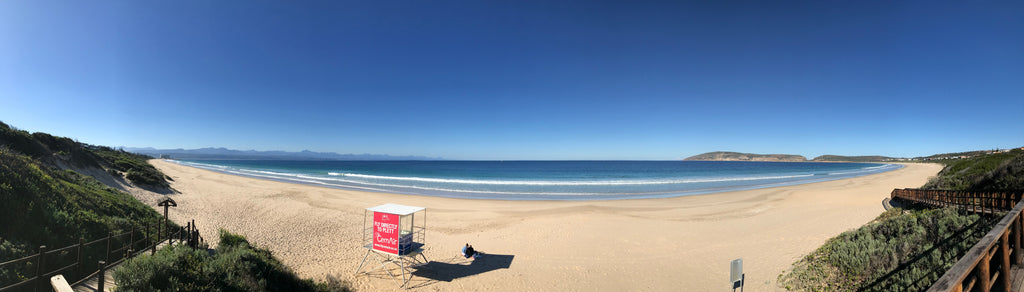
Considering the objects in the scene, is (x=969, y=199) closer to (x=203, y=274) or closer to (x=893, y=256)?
(x=893, y=256)

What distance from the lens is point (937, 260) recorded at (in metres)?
5.64

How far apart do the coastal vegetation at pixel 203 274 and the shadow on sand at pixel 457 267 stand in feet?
7.94

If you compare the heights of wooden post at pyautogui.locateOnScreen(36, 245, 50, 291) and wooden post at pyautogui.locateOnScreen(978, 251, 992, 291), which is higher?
wooden post at pyautogui.locateOnScreen(978, 251, 992, 291)

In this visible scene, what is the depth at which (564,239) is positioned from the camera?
43.3 feet

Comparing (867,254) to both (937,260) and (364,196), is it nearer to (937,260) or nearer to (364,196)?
(937,260)

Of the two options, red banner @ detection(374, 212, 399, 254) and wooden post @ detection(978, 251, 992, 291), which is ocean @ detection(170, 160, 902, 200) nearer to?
red banner @ detection(374, 212, 399, 254)

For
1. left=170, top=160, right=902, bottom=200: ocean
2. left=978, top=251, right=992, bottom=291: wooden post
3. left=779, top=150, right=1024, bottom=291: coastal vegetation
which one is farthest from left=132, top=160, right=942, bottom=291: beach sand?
left=170, top=160, right=902, bottom=200: ocean

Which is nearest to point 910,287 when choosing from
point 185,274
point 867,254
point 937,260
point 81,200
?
point 937,260

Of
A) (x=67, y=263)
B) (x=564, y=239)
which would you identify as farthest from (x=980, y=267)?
(x=67, y=263)

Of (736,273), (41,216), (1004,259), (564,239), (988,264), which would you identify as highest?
(988,264)

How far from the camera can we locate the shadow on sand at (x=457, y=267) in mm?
9664

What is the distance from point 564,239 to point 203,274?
10.3m

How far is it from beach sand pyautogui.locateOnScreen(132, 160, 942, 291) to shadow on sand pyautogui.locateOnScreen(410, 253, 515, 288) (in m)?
0.03

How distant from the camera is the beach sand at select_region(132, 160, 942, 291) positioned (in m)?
9.38
